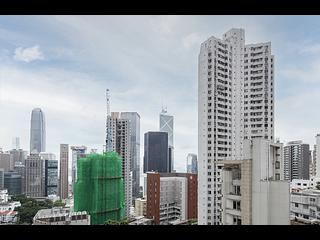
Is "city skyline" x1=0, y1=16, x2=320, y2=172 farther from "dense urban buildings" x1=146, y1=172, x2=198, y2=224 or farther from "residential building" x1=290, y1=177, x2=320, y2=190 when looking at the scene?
"dense urban buildings" x1=146, y1=172, x2=198, y2=224


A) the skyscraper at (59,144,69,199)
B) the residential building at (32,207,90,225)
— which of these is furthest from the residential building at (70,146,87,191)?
the residential building at (32,207,90,225)

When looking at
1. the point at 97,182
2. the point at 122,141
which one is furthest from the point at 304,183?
the point at 97,182

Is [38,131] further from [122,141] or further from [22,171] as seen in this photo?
[122,141]

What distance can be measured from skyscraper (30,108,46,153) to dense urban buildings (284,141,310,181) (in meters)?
3.43

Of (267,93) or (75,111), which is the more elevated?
(267,93)

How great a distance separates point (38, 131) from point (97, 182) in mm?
2430

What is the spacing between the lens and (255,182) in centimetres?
431

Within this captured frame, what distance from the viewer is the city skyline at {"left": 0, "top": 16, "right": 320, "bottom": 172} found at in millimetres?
2588

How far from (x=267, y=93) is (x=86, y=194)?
4610mm

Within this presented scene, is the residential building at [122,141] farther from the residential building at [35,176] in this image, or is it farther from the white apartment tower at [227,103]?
the white apartment tower at [227,103]
